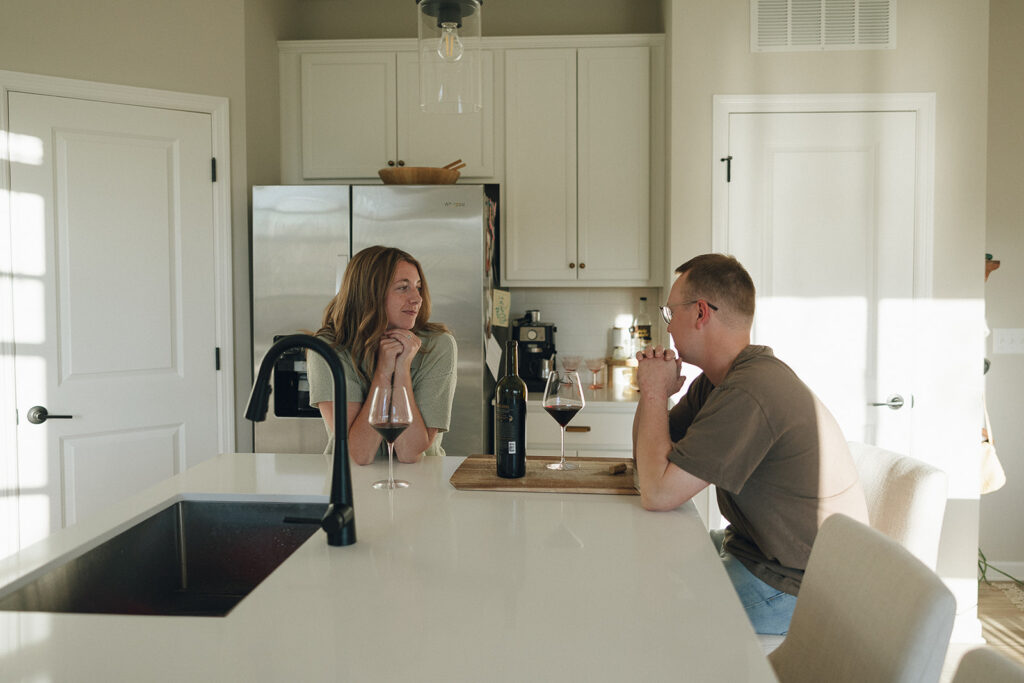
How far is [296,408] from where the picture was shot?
11.1 feet

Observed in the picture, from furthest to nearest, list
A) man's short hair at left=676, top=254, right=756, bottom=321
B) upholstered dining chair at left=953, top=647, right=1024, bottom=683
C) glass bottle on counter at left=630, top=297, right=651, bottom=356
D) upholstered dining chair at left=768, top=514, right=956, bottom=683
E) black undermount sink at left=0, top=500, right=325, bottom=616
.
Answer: glass bottle on counter at left=630, top=297, right=651, bottom=356
man's short hair at left=676, top=254, right=756, bottom=321
black undermount sink at left=0, top=500, right=325, bottom=616
upholstered dining chair at left=768, top=514, right=956, bottom=683
upholstered dining chair at left=953, top=647, right=1024, bottom=683

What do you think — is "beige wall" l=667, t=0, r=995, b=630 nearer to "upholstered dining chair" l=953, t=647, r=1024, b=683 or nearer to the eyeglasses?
the eyeglasses

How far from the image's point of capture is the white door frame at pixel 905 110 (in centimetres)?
328

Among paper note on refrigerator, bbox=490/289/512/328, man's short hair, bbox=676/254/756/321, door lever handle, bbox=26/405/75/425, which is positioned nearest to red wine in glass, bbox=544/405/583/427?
man's short hair, bbox=676/254/756/321

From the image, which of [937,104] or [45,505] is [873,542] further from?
[45,505]

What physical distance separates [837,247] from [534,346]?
56.4 inches

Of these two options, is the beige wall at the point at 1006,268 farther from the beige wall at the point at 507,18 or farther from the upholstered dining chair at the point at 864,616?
the upholstered dining chair at the point at 864,616

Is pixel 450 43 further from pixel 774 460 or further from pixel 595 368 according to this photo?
pixel 595 368

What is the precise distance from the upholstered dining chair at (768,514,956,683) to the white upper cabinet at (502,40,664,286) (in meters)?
2.49

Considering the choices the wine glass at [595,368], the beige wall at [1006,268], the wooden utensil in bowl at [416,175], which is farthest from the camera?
the wine glass at [595,368]

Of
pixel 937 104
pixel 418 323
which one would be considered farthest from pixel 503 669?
pixel 937 104

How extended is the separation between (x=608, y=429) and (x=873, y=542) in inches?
89.6

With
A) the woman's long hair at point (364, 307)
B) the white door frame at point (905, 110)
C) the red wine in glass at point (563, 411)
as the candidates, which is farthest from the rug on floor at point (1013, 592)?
the woman's long hair at point (364, 307)

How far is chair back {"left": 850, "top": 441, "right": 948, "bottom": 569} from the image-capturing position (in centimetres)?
186
